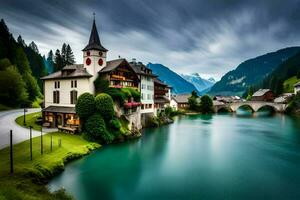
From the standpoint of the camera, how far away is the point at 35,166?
778 inches

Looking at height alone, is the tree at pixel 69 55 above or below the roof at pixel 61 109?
A: above

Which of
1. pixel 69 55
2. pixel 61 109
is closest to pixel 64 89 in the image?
pixel 61 109

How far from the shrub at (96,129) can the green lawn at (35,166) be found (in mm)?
2441

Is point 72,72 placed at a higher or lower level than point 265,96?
higher

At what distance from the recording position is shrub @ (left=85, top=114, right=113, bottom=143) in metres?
33.1

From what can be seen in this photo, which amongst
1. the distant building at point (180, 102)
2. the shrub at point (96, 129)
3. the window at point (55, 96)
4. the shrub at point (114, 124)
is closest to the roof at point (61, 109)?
the window at point (55, 96)

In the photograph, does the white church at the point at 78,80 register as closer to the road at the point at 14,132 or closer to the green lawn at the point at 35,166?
the road at the point at 14,132

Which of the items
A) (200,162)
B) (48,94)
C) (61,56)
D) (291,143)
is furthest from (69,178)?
(61,56)

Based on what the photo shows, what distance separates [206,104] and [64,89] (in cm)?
7407

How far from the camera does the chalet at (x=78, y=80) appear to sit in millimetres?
39500

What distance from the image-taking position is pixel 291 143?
38031 mm

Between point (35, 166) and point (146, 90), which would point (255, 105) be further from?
point (35, 166)

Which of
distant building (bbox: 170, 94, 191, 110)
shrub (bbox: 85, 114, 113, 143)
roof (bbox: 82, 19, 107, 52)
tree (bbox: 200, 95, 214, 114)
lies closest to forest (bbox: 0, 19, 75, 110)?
shrub (bbox: 85, 114, 113, 143)

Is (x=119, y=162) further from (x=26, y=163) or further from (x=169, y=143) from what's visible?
(x=169, y=143)
